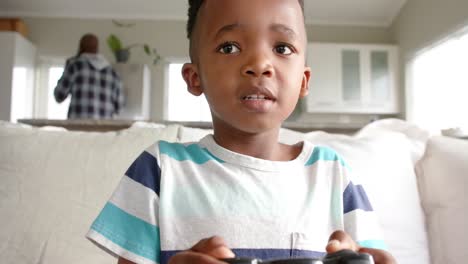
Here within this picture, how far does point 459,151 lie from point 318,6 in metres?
4.85

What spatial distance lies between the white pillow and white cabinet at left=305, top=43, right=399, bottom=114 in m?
4.35

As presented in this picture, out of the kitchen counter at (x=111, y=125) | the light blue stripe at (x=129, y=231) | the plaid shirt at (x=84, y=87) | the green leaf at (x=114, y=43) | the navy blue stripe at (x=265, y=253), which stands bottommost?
the navy blue stripe at (x=265, y=253)

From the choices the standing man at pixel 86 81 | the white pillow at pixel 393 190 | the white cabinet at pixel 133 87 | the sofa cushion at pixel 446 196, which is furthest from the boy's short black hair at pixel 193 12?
the white cabinet at pixel 133 87

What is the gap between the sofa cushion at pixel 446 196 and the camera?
1.02 m

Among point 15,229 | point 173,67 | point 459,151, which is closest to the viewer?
point 15,229

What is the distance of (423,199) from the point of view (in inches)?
44.8

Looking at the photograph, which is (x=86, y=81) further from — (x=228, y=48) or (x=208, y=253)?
(x=208, y=253)

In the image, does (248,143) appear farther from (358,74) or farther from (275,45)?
(358,74)

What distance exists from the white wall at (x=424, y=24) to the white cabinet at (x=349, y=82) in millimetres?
226

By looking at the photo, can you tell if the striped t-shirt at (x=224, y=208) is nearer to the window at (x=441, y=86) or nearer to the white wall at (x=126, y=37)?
the window at (x=441, y=86)

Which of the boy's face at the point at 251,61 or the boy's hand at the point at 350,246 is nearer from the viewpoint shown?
the boy's hand at the point at 350,246

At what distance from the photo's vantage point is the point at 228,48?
1.97ft

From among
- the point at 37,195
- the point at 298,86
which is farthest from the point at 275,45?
the point at 37,195

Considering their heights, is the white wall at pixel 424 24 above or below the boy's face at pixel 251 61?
above
